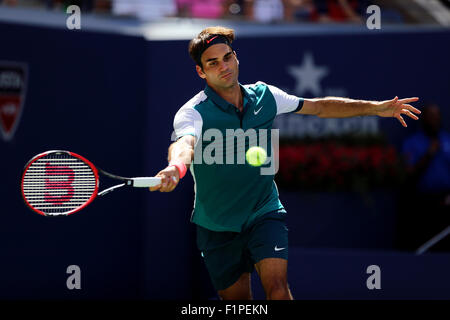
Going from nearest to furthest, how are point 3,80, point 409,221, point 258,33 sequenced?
point 3,80, point 409,221, point 258,33

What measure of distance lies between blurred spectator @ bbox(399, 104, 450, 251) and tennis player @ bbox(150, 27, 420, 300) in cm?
253

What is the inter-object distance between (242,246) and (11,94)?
2938mm

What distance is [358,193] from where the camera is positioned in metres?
6.43

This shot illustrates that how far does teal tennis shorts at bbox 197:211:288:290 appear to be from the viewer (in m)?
3.75

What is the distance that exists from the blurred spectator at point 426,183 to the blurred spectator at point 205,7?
7.44 ft

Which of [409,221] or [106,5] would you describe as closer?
[409,221]

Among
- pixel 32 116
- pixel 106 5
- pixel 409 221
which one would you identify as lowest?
pixel 409 221

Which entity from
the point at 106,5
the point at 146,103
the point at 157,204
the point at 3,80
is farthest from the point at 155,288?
the point at 106,5

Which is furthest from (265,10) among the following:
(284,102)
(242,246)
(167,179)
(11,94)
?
(167,179)

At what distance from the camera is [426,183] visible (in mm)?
6418

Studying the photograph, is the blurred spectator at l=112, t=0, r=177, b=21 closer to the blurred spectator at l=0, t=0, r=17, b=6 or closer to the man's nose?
the blurred spectator at l=0, t=0, r=17, b=6

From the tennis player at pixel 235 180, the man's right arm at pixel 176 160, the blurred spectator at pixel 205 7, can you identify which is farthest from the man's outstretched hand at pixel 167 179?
the blurred spectator at pixel 205 7
